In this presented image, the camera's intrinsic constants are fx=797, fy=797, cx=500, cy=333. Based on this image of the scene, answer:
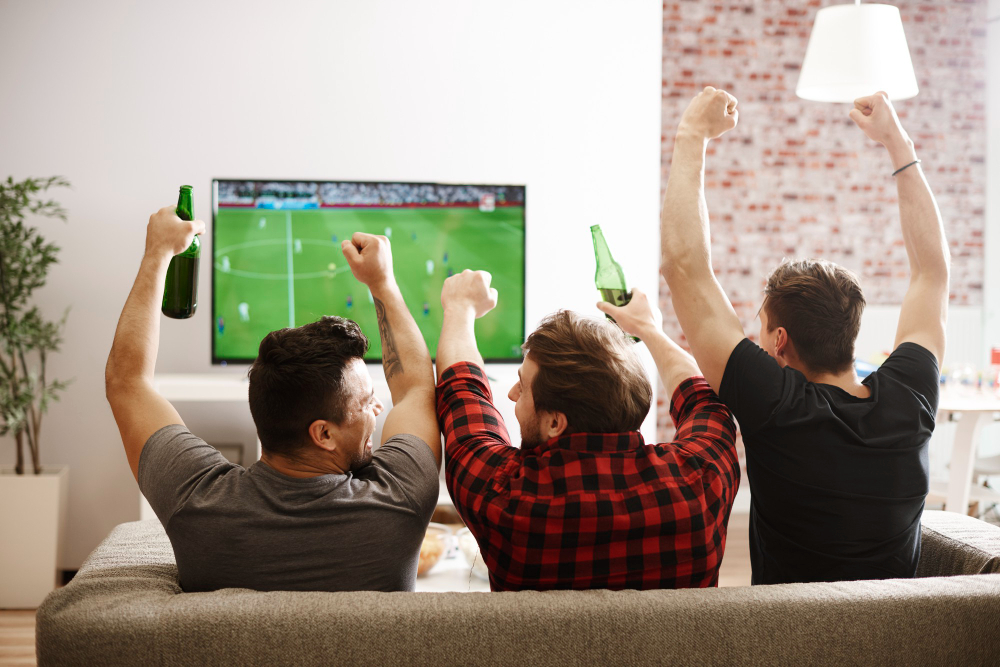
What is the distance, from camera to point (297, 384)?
1.15 m

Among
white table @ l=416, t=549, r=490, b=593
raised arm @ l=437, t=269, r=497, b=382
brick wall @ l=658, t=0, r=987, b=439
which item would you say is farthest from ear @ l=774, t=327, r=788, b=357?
brick wall @ l=658, t=0, r=987, b=439

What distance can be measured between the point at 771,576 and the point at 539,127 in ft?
9.96

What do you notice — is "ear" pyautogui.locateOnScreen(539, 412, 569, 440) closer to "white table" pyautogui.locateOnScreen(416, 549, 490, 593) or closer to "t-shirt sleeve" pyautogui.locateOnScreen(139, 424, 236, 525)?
Answer: "t-shirt sleeve" pyautogui.locateOnScreen(139, 424, 236, 525)

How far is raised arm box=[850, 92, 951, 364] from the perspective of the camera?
141 centimetres

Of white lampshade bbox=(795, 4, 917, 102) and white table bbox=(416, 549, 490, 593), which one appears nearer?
white table bbox=(416, 549, 490, 593)

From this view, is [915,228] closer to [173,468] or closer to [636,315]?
[636,315]

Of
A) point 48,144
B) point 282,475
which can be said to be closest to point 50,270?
point 48,144

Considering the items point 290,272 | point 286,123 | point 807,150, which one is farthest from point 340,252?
point 807,150

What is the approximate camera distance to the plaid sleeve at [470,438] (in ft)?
3.68

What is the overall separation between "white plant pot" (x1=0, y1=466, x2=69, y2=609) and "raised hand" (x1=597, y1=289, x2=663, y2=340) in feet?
9.53

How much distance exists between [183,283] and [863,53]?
2.50 metres

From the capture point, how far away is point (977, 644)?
101 centimetres

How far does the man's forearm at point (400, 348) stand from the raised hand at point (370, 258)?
0.06 feet

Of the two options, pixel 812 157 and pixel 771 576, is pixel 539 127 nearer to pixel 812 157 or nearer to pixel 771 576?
pixel 812 157
